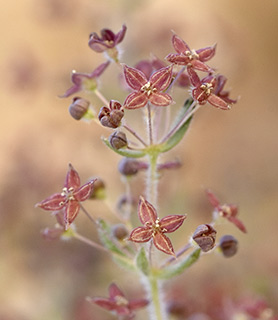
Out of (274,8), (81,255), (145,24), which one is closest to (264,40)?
(274,8)

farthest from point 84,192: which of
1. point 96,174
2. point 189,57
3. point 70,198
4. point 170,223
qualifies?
point 96,174

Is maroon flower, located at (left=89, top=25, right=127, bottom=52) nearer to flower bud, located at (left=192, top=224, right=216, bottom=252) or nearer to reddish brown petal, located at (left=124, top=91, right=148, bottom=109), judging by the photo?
reddish brown petal, located at (left=124, top=91, right=148, bottom=109)

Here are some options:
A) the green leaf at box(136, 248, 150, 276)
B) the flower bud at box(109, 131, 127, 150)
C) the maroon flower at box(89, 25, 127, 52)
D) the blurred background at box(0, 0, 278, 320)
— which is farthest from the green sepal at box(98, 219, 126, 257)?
the blurred background at box(0, 0, 278, 320)

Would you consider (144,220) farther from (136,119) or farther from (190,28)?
(190,28)

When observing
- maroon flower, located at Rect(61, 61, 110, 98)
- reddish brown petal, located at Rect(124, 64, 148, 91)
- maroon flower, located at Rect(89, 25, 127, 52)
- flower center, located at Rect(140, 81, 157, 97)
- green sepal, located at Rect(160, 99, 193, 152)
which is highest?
maroon flower, located at Rect(89, 25, 127, 52)

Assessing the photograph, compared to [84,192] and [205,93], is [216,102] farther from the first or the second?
[84,192]
